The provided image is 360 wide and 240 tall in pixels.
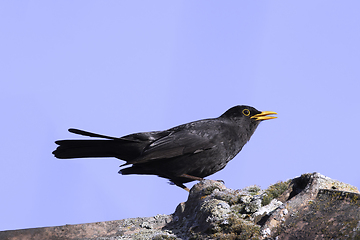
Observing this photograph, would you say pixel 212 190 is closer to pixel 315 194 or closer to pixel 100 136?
pixel 315 194

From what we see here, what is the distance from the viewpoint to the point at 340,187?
439cm

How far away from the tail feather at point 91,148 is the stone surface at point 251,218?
1.43 m

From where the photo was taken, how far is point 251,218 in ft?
13.6

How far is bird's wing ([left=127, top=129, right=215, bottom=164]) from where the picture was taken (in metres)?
6.33

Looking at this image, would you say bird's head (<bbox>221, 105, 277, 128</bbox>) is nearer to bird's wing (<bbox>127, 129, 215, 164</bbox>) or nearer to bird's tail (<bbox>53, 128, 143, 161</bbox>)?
bird's wing (<bbox>127, 129, 215, 164</bbox>)

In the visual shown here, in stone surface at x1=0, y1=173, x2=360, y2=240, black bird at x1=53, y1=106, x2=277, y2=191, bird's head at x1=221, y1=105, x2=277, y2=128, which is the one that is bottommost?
stone surface at x1=0, y1=173, x2=360, y2=240

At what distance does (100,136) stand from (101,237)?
181 cm

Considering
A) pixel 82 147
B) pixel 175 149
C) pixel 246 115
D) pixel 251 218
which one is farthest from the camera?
pixel 246 115

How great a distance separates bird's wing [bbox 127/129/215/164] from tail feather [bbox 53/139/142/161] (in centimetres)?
44

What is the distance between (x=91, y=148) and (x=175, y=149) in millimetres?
1608

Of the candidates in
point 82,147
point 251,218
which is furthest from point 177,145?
point 251,218

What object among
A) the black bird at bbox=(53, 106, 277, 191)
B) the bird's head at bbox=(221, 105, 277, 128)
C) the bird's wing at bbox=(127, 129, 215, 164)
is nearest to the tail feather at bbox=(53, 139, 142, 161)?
the black bird at bbox=(53, 106, 277, 191)

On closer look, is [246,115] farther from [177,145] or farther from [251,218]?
[251,218]

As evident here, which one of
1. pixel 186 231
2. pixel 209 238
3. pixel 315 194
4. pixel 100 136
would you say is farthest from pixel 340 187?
pixel 100 136
